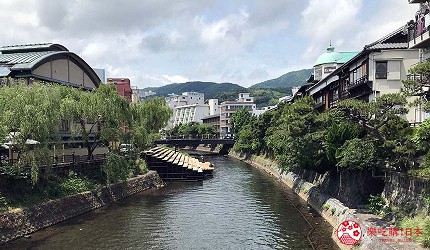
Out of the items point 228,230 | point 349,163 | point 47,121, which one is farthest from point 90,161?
point 349,163

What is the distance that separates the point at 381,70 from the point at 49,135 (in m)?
28.8

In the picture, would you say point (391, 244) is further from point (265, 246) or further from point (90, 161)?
point (90, 161)

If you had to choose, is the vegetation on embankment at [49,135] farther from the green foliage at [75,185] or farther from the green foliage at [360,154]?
the green foliage at [360,154]

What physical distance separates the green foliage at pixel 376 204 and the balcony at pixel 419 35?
11373 mm

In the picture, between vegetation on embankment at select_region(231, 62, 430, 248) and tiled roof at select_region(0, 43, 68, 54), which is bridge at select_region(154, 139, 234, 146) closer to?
tiled roof at select_region(0, 43, 68, 54)

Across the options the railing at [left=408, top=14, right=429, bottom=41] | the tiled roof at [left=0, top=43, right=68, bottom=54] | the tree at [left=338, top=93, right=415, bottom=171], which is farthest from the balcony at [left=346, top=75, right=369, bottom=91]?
the tiled roof at [left=0, top=43, right=68, bottom=54]

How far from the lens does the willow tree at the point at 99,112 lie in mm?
35719

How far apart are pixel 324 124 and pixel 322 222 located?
11.6 meters

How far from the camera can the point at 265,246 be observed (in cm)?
2520

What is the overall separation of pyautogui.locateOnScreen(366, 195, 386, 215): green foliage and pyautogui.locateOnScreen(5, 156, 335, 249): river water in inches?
137

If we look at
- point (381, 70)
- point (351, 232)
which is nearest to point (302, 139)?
point (381, 70)

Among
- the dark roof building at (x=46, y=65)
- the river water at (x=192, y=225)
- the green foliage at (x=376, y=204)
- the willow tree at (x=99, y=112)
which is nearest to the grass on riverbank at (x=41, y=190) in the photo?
the river water at (x=192, y=225)

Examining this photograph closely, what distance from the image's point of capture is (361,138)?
1188 inches

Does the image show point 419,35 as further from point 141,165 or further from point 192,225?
point 141,165
